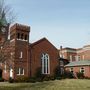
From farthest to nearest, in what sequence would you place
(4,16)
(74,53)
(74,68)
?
1. (74,53)
2. (74,68)
3. (4,16)

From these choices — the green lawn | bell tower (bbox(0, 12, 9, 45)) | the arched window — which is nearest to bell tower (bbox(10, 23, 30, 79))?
the arched window

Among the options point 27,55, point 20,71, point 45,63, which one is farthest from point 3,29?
point 45,63

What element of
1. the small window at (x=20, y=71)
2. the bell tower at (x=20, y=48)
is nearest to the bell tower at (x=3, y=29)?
the bell tower at (x=20, y=48)

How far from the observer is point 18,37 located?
62.2m

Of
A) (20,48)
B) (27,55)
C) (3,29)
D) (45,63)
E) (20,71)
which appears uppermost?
(3,29)

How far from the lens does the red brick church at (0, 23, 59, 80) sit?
198ft

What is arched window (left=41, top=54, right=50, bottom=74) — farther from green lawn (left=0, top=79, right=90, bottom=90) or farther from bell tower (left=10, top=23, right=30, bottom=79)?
green lawn (left=0, top=79, right=90, bottom=90)

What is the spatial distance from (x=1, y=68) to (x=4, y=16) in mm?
19093

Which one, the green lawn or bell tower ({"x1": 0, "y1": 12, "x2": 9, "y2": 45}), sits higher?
bell tower ({"x1": 0, "y1": 12, "x2": 9, "y2": 45})

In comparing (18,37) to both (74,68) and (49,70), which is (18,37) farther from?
(74,68)

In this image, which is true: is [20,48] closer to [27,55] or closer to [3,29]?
[27,55]

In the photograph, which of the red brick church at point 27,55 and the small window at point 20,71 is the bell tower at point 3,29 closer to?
the red brick church at point 27,55

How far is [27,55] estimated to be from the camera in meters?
62.3

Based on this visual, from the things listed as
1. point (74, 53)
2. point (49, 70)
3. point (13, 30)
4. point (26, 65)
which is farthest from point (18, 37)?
point (74, 53)
